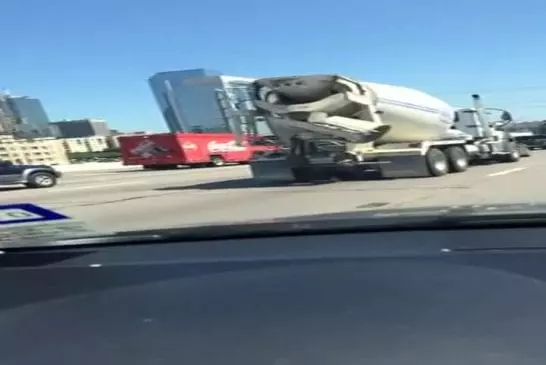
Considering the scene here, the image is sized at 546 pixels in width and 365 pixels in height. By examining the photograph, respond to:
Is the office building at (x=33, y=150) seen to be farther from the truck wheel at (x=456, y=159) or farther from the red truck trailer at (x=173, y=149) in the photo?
the truck wheel at (x=456, y=159)

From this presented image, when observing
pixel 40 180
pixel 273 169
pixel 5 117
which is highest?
pixel 5 117

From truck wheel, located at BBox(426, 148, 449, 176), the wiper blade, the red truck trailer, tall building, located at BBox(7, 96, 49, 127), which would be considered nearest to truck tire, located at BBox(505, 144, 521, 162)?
truck wheel, located at BBox(426, 148, 449, 176)

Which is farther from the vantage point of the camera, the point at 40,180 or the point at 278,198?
the point at 40,180

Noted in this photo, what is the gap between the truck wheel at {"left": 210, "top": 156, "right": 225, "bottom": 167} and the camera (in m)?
45.5

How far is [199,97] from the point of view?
98.7 feet

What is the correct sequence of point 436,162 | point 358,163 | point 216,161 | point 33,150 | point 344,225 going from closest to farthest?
1. point 344,225
2. point 358,163
3. point 436,162
4. point 216,161
5. point 33,150

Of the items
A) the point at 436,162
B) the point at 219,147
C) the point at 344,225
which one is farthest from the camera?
the point at 219,147

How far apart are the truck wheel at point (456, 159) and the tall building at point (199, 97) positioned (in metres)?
6.57

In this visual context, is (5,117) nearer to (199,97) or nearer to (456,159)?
(199,97)

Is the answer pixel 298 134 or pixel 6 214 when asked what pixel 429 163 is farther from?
pixel 6 214

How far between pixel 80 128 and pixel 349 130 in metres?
71.2

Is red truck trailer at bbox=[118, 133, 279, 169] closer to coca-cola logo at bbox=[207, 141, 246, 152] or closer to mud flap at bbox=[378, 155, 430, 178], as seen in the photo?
coca-cola logo at bbox=[207, 141, 246, 152]

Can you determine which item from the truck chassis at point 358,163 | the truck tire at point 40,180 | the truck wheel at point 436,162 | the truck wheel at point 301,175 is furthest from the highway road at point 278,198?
the truck tire at point 40,180

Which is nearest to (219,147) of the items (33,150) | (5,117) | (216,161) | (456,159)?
(216,161)
